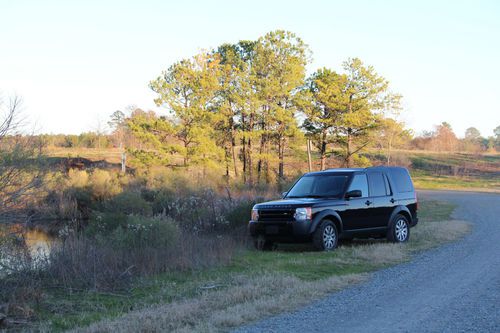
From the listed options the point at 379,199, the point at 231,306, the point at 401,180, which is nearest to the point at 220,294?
the point at 231,306

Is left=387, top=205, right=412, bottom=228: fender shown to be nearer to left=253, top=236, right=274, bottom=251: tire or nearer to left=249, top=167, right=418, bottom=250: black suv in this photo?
left=249, top=167, right=418, bottom=250: black suv

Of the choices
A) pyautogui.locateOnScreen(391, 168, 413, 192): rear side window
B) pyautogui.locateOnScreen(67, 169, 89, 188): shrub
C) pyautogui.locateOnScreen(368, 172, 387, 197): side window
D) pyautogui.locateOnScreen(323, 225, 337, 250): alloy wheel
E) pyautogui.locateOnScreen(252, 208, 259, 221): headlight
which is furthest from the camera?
pyautogui.locateOnScreen(67, 169, 89, 188): shrub

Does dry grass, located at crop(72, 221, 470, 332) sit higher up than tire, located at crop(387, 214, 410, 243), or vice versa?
tire, located at crop(387, 214, 410, 243)

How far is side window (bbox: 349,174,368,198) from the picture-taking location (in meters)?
15.0

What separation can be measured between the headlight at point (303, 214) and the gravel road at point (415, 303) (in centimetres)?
271

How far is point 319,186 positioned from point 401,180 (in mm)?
2656

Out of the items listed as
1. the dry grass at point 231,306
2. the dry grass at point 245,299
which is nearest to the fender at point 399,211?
the dry grass at point 245,299

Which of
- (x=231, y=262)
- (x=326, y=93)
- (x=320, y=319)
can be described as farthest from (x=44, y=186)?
(x=326, y=93)

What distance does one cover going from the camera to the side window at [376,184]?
50.6 ft

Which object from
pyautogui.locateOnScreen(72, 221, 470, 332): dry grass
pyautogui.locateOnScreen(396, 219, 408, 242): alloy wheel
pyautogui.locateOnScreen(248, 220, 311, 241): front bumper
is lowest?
pyautogui.locateOnScreen(72, 221, 470, 332): dry grass

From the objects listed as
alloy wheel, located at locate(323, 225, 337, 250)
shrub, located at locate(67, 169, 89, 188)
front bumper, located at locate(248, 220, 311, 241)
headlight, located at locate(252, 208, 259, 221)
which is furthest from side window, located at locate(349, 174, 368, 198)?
shrub, located at locate(67, 169, 89, 188)

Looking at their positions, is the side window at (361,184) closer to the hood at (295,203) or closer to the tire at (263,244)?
the hood at (295,203)

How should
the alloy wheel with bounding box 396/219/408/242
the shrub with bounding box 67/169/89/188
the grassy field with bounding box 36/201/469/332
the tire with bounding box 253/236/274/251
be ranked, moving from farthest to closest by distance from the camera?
the shrub with bounding box 67/169/89/188 → the alloy wheel with bounding box 396/219/408/242 → the tire with bounding box 253/236/274/251 → the grassy field with bounding box 36/201/469/332

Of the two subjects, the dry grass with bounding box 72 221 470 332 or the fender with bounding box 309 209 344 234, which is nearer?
the dry grass with bounding box 72 221 470 332
